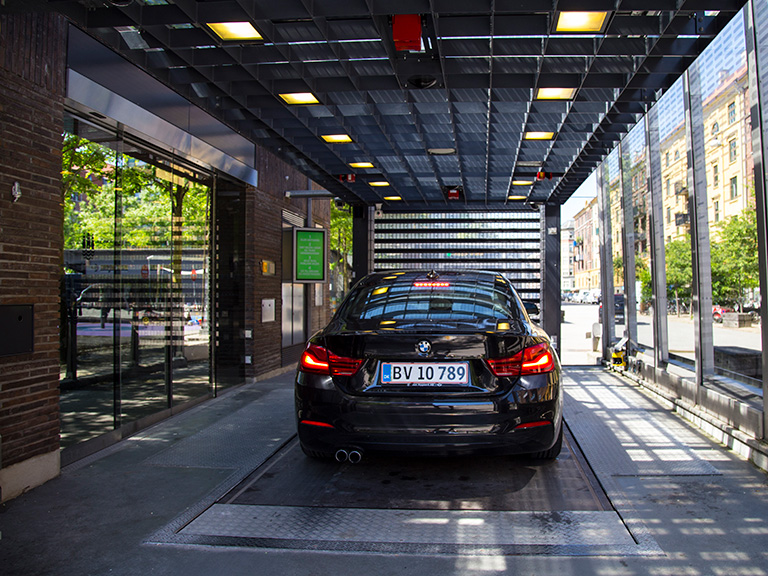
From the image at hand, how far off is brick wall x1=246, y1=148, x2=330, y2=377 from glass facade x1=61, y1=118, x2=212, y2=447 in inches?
40.5

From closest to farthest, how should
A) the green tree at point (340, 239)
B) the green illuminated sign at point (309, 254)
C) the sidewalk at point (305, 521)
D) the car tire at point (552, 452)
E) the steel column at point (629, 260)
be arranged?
the sidewalk at point (305, 521)
the car tire at point (552, 452)
the steel column at point (629, 260)
the green illuminated sign at point (309, 254)
the green tree at point (340, 239)

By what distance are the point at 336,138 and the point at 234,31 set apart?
131 inches

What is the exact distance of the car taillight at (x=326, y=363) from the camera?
368 cm

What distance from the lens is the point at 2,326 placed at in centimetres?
390

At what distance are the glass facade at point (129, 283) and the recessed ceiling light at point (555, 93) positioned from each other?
4369mm

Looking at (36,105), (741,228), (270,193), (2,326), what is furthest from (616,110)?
(2,326)

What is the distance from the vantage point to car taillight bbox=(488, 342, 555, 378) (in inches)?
142

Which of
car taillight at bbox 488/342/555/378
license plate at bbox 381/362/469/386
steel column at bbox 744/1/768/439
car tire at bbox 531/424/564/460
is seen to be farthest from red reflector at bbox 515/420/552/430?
steel column at bbox 744/1/768/439

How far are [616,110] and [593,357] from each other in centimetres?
738

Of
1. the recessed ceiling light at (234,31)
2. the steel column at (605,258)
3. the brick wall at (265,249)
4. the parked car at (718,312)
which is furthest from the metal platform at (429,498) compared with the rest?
the steel column at (605,258)

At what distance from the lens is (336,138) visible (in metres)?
8.48

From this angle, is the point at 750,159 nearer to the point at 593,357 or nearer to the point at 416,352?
the point at 416,352

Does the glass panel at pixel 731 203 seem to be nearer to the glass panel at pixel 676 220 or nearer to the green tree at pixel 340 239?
the glass panel at pixel 676 220

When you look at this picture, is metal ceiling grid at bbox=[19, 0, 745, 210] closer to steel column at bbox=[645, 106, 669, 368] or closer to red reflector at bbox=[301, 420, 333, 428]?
steel column at bbox=[645, 106, 669, 368]
